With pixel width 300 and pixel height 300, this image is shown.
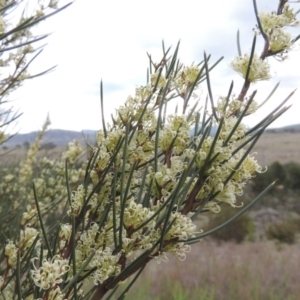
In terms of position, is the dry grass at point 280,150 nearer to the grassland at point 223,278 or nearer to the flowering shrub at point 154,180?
the grassland at point 223,278

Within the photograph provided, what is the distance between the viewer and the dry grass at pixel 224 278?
4.54 meters

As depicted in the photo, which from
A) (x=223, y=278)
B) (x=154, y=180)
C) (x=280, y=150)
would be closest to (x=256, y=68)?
(x=154, y=180)

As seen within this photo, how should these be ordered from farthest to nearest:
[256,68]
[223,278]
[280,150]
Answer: [280,150]
[223,278]
[256,68]

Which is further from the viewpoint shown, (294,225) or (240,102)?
(294,225)

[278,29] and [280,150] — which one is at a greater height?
[278,29]

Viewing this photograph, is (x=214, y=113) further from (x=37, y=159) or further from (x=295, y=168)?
(x=295, y=168)

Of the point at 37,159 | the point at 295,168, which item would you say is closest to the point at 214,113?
the point at 37,159

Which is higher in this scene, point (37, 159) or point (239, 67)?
point (239, 67)

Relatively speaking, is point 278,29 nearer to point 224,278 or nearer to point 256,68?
point 256,68

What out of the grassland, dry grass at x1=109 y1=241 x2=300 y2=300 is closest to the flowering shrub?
the grassland

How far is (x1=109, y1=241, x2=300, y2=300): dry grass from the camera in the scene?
179 inches

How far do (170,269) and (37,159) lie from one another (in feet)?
11.3

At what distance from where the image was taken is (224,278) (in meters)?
4.98

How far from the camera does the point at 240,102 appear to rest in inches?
19.3
